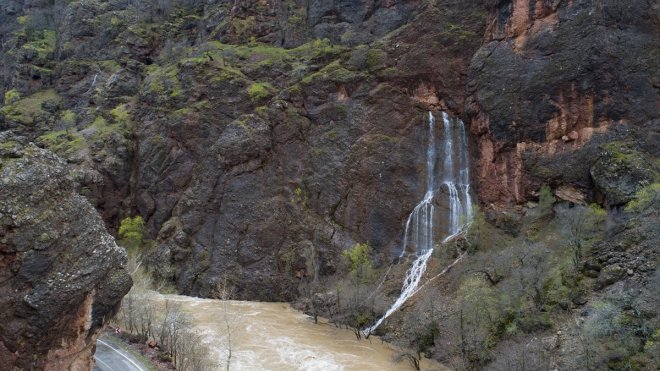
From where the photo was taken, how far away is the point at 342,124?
54969 mm

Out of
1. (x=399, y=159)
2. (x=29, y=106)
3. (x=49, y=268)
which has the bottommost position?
(x=49, y=268)

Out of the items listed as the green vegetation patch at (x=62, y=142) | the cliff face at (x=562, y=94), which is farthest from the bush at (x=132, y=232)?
the cliff face at (x=562, y=94)

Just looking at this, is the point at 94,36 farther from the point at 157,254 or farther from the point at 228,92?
Answer: the point at 157,254

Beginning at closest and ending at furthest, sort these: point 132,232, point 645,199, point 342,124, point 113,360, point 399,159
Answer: point 113,360 → point 645,199 → point 399,159 → point 342,124 → point 132,232

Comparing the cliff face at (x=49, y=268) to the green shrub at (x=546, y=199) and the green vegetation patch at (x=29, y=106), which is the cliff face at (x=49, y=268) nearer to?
the green shrub at (x=546, y=199)

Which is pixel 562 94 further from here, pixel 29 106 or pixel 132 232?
pixel 29 106

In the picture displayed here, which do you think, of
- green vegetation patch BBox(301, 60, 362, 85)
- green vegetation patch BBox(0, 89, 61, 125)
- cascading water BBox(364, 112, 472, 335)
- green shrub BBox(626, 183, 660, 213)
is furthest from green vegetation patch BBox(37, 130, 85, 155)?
green shrub BBox(626, 183, 660, 213)

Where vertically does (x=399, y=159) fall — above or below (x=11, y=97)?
below

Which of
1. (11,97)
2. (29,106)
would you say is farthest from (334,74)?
(11,97)

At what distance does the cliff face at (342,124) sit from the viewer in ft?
146

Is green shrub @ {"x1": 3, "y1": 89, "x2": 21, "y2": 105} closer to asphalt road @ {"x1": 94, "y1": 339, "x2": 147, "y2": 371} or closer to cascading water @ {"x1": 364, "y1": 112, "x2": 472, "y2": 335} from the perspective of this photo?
asphalt road @ {"x1": 94, "y1": 339, "x2": 147, "y2": 371}

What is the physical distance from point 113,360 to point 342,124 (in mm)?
34659

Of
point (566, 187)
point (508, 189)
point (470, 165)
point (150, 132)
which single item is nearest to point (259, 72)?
point (150, 132)

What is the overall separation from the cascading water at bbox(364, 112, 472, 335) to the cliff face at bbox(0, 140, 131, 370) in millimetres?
31542
